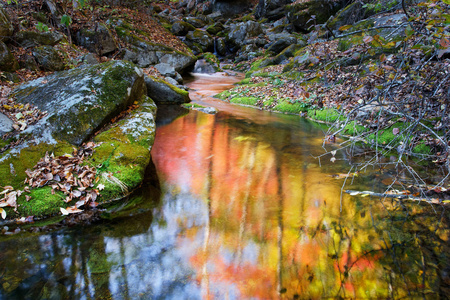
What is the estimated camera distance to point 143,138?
5090 millimetres

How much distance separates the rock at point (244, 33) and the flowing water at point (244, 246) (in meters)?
24.9

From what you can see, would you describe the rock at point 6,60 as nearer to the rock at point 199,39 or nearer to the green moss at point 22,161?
the green moss at point 22,161

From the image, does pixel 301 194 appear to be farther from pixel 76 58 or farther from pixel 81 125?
pixel 76 58

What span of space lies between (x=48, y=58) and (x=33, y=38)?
0.86 meters

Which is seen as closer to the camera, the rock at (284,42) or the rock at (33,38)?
the rock at (33,38)

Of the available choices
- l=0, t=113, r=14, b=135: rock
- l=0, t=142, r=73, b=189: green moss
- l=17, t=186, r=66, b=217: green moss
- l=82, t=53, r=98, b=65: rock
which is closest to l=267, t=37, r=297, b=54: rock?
l=82, t=53, r=98, b=65: rock

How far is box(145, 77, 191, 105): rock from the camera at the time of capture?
1034 cm

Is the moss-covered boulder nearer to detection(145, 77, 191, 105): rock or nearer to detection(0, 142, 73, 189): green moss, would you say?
detection(0, 142, 73, 189): green moss

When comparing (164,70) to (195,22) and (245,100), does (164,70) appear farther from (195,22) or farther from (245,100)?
(195,22)

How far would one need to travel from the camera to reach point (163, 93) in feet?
34.6

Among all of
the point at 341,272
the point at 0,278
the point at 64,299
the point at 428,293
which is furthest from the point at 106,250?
the point at 428,293

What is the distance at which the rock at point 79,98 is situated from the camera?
15.0ft

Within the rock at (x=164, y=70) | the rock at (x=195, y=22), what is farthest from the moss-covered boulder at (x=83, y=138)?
the rock at (x=195, y=22)

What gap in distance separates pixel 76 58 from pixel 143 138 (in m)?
7.34
